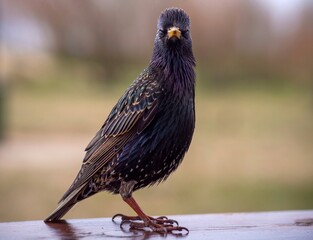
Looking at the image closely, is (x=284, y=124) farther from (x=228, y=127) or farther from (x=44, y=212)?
(x=44, y=212)

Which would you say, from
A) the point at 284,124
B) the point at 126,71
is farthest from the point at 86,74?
the point at 284,124

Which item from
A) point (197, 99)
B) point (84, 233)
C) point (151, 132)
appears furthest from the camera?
point (197, 99)

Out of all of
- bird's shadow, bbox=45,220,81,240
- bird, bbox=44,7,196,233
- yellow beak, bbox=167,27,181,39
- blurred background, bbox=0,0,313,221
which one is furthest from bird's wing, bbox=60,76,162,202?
blurred background, bbox=0,0,313,221

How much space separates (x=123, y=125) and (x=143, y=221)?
0.43 metres

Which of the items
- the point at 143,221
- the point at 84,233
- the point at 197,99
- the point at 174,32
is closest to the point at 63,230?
the point at 84,233

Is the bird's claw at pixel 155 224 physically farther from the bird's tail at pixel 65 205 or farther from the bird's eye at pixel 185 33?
the bird's eye at pixel 185 33

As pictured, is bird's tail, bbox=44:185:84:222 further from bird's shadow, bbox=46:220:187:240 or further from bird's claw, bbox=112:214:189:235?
bird's claw, bbox=112:214:189:235

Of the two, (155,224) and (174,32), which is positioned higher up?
(174,32)

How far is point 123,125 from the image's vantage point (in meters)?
3.01

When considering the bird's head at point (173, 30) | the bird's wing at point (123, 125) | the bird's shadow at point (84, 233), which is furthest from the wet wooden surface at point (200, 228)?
the bird's head at point (173, 30)

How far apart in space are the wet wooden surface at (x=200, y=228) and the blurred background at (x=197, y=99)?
5.59m

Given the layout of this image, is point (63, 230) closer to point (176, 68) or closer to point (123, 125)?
point (123, 125)

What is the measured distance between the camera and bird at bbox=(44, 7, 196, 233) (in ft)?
9.59

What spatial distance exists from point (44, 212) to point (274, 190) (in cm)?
316
